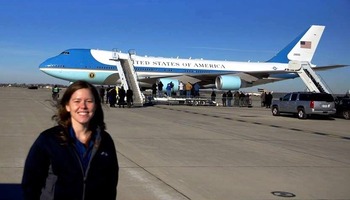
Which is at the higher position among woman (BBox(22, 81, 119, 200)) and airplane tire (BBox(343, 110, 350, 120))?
woman (BBox(22, 81, 119, 200))

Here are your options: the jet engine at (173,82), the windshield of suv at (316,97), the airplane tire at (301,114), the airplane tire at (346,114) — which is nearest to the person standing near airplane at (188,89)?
the jet engine at (173,82)

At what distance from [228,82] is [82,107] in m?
33.0

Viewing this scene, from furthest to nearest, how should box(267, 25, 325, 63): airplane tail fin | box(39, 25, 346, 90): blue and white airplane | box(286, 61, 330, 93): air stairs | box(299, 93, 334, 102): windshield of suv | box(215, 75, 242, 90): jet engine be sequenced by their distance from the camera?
box(267, 25, 325, 63): airplane tail fin, box(39, 25, 346, 90): blue and white airplane, box(215, 75, 242, 90): jet engine, box(286, 61, 330, 93): air stairs, box(299, 93, 334, 102): windshield of suv

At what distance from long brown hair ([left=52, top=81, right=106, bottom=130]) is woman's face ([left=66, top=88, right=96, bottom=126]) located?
31mm

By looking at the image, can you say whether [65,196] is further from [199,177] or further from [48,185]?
[199,177]

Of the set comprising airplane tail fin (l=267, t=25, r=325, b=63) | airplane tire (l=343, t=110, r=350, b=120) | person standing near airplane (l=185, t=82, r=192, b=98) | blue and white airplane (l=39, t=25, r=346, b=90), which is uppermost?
airplane tail fin (l=267, t=25, r=325, b=63)

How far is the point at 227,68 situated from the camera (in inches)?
1694

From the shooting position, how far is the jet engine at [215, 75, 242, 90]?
3538cm

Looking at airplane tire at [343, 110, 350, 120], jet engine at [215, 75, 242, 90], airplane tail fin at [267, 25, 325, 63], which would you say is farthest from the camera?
airplane tail fin at [267, 25, 325, 63]

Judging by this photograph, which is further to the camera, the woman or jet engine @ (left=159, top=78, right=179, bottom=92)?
jet engine @ (left=159, top=78, right=179, bottom=92)

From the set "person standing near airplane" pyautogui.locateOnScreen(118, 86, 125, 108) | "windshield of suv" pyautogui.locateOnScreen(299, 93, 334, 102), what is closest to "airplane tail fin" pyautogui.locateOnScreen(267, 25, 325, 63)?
"windshield of suv" pyautogui.locateOnScreen(299, 93, 334, 102)

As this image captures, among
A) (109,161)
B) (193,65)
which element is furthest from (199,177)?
(193,65)

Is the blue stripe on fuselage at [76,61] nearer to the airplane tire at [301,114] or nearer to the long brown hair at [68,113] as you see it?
the airplane tire at [301,114]

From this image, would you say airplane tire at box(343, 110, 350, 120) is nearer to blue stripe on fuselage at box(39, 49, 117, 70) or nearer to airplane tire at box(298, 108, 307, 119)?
airplane tire at box(298, 108, 307, 119)
